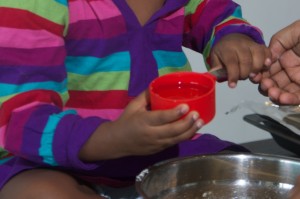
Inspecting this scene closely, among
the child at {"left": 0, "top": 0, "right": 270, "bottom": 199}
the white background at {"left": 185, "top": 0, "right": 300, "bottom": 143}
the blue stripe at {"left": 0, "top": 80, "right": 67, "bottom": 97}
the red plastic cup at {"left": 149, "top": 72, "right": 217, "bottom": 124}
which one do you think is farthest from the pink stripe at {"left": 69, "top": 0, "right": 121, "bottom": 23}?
the white background at {"left": 185, "top": 0, "right": 300, "bottom": 143}

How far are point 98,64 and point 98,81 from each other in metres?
0.02

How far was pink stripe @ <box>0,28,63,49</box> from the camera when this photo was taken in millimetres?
788

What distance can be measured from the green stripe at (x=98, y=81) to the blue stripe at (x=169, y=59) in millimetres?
71

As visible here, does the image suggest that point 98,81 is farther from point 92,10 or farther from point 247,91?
point 247,91

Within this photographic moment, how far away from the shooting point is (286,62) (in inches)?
40.7

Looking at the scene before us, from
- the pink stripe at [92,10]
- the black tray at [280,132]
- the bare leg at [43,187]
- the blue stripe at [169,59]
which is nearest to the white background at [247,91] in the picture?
the black tray at [280,132]

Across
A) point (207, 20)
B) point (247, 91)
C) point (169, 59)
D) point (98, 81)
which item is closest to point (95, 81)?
point (98, 81)

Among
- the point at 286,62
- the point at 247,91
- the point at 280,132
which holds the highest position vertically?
the point at 286,62

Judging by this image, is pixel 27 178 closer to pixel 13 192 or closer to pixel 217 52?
pixel 13 192

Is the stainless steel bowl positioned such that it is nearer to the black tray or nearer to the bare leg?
the bare leg

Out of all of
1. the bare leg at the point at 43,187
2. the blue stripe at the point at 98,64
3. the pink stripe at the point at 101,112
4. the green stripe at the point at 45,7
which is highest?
the green stripe at the point at 45,7

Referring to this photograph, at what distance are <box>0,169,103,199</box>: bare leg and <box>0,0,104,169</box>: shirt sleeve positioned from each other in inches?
0.7

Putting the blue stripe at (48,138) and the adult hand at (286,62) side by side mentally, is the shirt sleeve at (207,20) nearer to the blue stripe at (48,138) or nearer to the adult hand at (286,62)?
the adult hand at (286,62)

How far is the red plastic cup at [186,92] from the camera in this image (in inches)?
25.8
